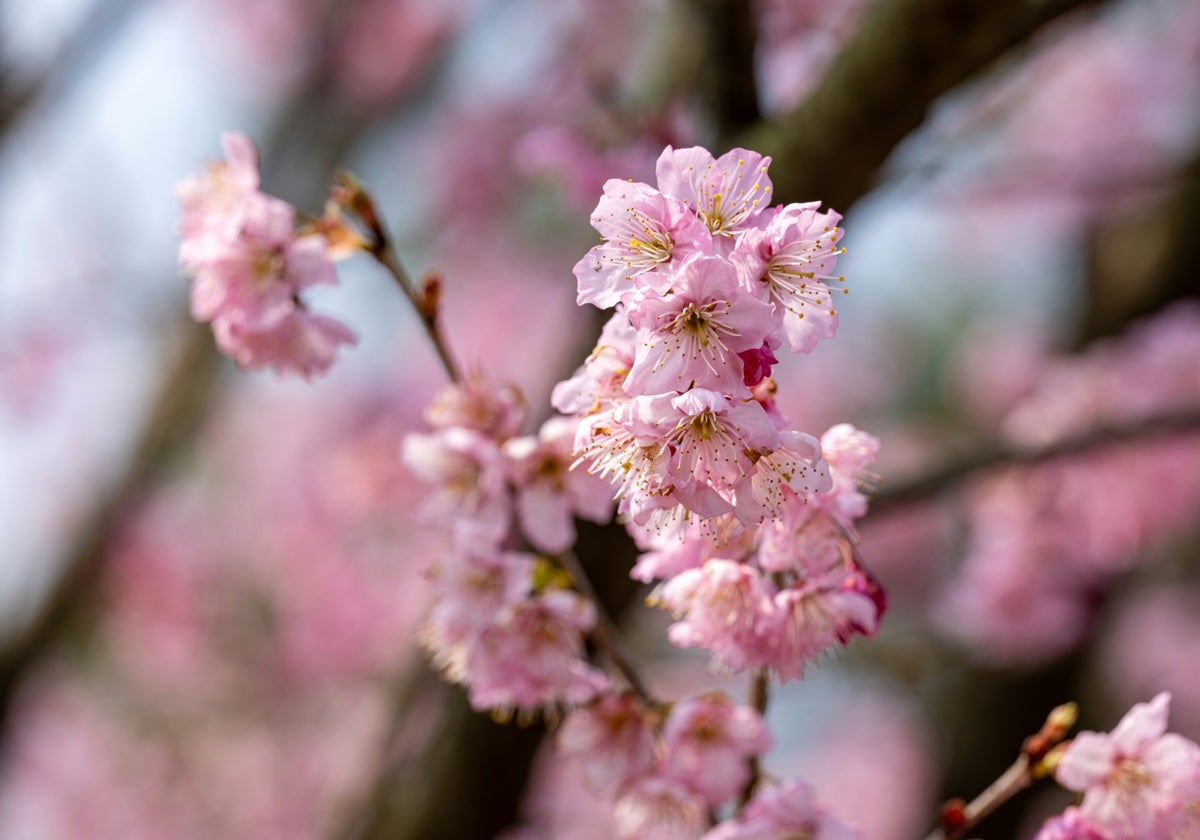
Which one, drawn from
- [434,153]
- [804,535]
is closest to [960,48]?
[804,535]

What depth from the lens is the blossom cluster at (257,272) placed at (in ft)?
3.74

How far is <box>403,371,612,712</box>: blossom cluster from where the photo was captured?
3.59 ft

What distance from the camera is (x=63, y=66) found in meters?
2.92

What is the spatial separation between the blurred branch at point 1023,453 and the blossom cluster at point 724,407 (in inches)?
37.6

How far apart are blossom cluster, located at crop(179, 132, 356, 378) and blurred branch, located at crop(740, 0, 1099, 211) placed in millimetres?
723

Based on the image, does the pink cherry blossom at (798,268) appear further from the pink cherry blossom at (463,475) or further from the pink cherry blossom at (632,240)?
the pink cherry blossom at (463,475)

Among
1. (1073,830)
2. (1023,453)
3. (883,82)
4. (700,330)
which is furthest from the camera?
(1023,453)

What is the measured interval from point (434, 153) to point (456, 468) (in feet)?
11.2

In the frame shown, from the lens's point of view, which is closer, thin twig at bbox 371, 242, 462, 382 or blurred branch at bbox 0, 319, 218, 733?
thin twig at bbox 371, 242, 462, 382

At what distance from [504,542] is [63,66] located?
247 cm

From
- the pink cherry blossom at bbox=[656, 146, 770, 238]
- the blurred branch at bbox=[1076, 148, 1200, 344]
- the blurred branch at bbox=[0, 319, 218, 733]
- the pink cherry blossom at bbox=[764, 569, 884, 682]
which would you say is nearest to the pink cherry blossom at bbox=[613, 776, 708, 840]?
the pink cherry blossom at bbox=[764, 569, 884, 682]

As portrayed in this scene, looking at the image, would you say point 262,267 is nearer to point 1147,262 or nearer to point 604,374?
point 604,374

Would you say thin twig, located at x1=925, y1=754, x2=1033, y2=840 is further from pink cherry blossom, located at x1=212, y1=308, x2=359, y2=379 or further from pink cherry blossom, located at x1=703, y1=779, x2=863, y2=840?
pink cherry blossom, located at x1=212, y1=308, x2=359, y2=379

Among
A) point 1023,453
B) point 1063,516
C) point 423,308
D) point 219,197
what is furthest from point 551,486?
point 1063,516
